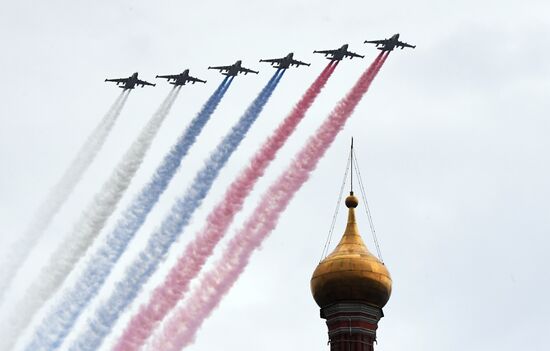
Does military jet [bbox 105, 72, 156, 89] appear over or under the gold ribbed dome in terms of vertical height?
over

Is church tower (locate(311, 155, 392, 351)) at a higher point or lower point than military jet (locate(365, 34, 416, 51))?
lower

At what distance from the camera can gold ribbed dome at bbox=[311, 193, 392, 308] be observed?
90750 mm

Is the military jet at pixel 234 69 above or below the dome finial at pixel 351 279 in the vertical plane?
above

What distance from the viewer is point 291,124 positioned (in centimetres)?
10062

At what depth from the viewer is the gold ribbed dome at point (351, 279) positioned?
9075 cm

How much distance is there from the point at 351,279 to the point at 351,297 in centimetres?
98

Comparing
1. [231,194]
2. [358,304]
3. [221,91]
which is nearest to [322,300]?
[358,304]

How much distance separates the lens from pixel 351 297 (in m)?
90.8

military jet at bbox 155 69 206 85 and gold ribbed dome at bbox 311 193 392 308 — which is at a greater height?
military jet at bbox 155 69 206 85

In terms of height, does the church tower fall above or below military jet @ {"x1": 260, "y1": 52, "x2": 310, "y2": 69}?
below

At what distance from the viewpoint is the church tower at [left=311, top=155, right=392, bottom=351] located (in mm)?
90750

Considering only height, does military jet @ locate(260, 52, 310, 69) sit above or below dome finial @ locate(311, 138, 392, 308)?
above

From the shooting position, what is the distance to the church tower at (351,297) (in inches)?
3573

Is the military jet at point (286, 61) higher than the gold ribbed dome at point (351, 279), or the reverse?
the military jet at point (286, 61)
